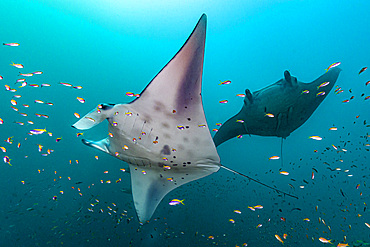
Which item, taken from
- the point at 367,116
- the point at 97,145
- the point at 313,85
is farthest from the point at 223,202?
the point at 97,145

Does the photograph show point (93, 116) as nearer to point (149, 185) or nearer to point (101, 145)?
point (101, 145)

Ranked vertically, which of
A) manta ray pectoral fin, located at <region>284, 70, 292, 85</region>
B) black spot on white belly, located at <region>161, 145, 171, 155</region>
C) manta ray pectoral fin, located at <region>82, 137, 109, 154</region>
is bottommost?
black spot on white belly, located at <region>161, 145, 171, 155</region>

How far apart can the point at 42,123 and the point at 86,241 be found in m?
13.3

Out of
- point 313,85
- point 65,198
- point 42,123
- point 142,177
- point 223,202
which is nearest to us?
point 142,177

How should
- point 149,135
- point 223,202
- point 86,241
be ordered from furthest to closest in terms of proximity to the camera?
point 223,202
point 86,241
point 149,135

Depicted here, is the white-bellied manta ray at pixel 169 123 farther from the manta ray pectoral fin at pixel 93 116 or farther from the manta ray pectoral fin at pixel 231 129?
the manta ray pectoral fin at pixel 231 129

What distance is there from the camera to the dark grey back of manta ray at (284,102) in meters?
4.51

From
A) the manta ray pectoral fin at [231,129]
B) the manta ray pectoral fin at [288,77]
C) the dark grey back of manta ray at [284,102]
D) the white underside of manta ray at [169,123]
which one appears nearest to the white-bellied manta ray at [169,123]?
the white underside of manta ray at [169,123]

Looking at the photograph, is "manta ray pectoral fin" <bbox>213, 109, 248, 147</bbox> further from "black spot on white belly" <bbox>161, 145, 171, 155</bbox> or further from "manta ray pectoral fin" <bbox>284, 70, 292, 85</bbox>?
"black spot on white belly" <bbox>161, 145, 171, 155</bbox>

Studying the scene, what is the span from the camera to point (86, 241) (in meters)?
14.2

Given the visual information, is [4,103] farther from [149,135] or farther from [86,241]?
[149,135]

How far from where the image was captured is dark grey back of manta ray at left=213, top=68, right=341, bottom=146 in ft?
14.8

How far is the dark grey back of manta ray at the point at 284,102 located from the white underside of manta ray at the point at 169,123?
248 cm

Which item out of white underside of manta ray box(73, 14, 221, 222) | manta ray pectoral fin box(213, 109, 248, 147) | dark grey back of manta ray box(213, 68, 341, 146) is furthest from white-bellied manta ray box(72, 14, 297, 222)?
manta ray pectoral fin box(213, 109, 248, 147)
